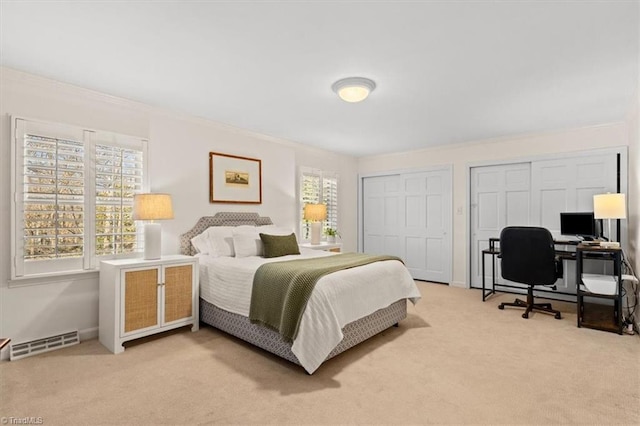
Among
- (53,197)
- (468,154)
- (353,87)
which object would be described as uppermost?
(353,87)

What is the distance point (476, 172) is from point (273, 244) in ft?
11.6

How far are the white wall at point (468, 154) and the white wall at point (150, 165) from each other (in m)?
1.84

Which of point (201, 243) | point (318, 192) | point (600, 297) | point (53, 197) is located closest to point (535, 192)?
point (600, 297)

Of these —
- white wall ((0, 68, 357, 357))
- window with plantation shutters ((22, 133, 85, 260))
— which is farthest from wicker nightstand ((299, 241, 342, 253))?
window with plantation shutters ((22, 133, 85, 260))

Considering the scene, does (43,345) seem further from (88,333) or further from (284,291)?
(284,291)

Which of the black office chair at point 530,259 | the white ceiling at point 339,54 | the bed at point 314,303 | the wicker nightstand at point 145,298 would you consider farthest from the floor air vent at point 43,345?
the black office chair at point 530,259

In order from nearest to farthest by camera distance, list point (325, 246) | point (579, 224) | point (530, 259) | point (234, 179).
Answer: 1. point (530, 259)
2. point (579, 224)
3. point (234, 179)
4. point (325, 246)

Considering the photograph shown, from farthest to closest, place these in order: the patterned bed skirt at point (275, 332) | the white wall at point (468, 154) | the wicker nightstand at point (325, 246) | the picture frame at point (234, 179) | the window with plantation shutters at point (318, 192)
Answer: the window with plantation shutters at point (318, 192) → the wicker nightstand at point (325, 246) → the white wall at point (468, 154) → the picture frame at point (234, 179) → the patterned bed skirt at point (275, 332)

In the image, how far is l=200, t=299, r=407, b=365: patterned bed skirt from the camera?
106 inches

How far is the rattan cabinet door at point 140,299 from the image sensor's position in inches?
115

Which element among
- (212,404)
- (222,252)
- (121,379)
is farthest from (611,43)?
(121,379)

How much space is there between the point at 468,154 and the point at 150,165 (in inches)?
181

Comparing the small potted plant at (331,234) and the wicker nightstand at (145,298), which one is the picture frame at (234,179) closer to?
the wicker nightstand at (145,298)

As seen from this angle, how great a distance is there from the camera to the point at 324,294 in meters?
2.54
